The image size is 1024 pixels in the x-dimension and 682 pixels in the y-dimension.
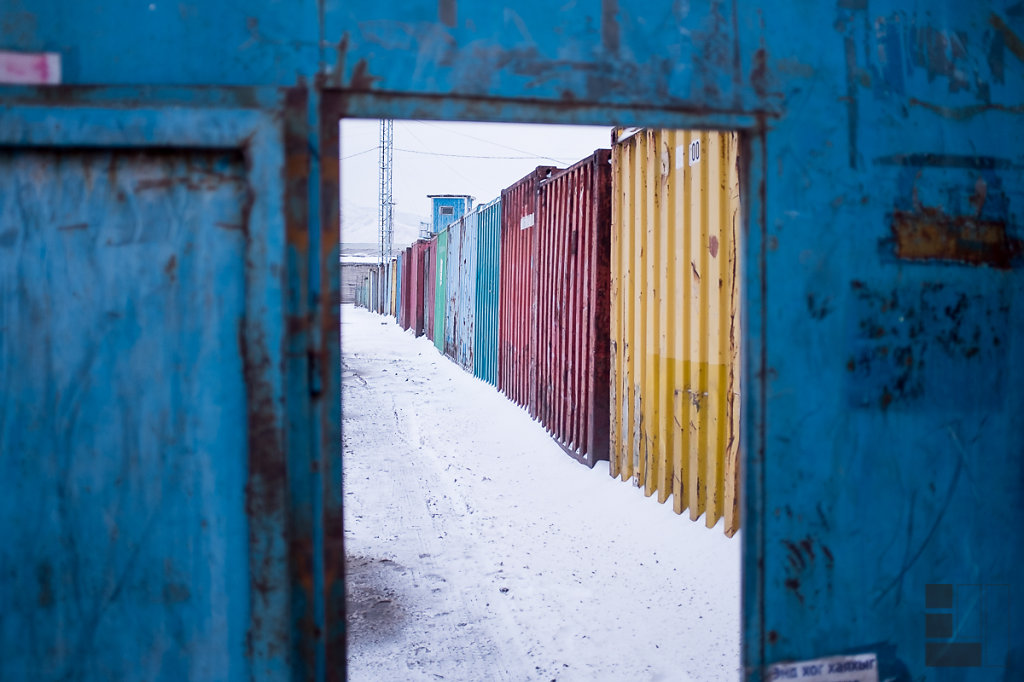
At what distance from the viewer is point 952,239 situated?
235 cm

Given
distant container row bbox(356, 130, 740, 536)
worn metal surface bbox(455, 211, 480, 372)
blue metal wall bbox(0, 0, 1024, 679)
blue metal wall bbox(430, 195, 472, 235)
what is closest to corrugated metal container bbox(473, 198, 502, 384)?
worn metal surface bbox(455, 211, 480, 372)

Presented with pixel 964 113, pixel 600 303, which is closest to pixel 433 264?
pixel 600 303

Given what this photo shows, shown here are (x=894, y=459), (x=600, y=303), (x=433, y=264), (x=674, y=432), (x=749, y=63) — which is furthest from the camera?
(x=433, y=264)

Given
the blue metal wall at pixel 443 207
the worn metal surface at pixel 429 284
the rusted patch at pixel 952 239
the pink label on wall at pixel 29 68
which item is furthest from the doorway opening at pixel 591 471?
the blue metal wall at pixel 443 207

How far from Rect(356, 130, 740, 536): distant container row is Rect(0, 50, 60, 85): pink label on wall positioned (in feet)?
11.5

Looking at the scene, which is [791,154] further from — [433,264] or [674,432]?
[433,264]

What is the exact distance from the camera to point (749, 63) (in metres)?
2.16

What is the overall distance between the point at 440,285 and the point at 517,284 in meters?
7.66

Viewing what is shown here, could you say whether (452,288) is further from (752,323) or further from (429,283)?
(752,323)

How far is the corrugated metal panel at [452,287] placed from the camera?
48.6 ft

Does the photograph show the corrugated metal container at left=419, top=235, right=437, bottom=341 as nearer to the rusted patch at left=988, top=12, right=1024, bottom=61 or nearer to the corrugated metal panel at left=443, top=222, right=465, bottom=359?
the corrugated metal panel at left=443, top=222, right=465, bottom=359

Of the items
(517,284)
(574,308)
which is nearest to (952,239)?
(574,308)

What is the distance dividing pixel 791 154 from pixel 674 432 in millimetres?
3095

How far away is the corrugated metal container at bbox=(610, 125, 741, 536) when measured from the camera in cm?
439
